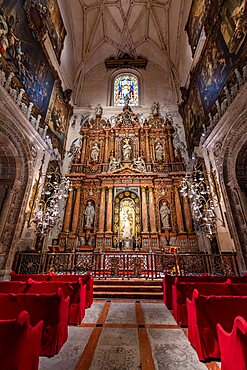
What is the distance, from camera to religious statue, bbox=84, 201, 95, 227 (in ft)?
41.4

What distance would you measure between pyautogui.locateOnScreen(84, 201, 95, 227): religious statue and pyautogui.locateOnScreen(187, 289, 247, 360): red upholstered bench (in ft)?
35.2

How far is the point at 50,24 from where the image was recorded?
12992 millimetres

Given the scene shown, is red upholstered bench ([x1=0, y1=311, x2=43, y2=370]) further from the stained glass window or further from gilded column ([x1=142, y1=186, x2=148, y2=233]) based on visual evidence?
the stained glass window

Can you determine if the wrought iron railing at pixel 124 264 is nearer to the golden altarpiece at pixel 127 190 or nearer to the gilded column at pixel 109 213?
the golden altarpiece at pixel 127 190

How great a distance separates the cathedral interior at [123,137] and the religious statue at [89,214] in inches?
2.8

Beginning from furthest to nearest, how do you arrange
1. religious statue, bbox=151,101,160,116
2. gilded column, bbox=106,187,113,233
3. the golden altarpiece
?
religious statue, bbox=151,101,160,116
gilded column, bbox=106,187,113,233
the golden altarpiece

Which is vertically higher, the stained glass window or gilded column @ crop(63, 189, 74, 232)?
the stained glass window

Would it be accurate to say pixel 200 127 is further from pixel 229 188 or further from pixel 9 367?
pixel 9 367

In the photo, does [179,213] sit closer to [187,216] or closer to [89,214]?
[187,216]

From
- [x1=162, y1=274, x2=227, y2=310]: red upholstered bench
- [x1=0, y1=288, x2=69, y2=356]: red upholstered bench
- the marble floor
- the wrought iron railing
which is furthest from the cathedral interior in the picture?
[x1=162, y1=274, x2=227, y2=310]: red upholstered bench

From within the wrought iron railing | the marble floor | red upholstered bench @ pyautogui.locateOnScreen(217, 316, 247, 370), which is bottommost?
the marble floor

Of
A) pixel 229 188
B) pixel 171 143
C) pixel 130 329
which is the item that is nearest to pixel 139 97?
pixel 171 143

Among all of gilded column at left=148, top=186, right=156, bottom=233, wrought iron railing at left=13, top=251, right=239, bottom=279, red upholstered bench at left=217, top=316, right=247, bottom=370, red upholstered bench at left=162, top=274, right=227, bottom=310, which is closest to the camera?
red upholstered bench at left=217, top=316, right=247, bottom=370

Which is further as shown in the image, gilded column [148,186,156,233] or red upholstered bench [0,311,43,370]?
gilded column [148,186,156,233]
